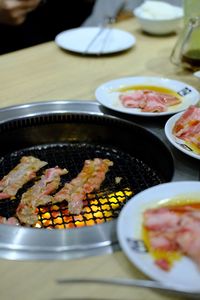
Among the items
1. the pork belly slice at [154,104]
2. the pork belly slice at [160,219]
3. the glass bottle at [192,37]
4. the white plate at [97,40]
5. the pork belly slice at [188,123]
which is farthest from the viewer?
the white plate at [97,40]

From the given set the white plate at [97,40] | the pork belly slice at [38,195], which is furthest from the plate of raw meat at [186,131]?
the white plate at [97,40]

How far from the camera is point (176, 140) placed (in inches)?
47.6

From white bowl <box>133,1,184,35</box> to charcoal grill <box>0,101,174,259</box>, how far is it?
0.87 m

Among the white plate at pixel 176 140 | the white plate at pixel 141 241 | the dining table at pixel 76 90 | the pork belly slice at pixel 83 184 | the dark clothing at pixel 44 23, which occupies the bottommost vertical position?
the dark clothing at pixel 44 23

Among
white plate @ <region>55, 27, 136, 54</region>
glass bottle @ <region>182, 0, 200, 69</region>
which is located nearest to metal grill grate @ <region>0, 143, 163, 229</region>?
glass bottle @ <region>182, 0, 200, 69</region>

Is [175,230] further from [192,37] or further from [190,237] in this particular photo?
[192,37]

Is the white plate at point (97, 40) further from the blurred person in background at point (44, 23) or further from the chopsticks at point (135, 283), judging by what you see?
the chopsticks at point (135, 283)

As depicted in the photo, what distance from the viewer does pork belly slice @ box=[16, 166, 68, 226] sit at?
112 cm

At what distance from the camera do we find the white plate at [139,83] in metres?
1.41

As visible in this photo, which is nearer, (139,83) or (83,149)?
(83,149)

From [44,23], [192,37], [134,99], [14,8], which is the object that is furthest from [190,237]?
[44,23]

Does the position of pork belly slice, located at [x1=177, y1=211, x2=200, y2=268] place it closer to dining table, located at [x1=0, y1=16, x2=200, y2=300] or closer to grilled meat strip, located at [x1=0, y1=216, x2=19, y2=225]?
dining table, located at [x1=0, y1=16, x2=200, y2=300]

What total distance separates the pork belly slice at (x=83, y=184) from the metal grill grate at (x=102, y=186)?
18 mm

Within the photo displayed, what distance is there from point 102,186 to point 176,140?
270 millimetres
